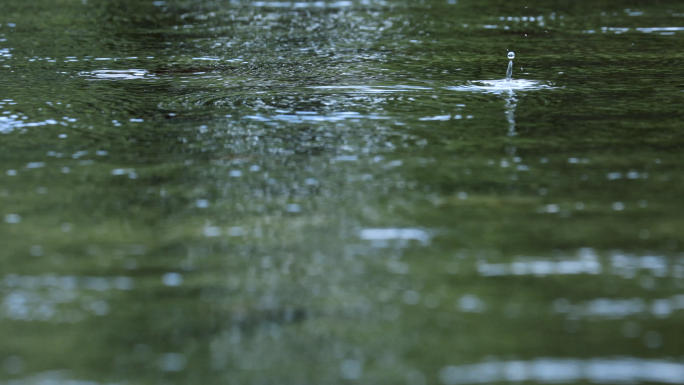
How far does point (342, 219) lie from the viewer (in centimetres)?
526

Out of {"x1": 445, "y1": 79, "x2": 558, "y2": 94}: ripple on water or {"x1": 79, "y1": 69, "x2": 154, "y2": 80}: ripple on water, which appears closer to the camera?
{"x1": 445, "y1": 79, "x2": 558, "y2": 94}: ripple on water

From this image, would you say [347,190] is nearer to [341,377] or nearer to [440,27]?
[341,377]

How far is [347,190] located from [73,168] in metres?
1.84

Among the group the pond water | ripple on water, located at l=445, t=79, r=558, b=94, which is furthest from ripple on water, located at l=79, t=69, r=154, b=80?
ripple on water, located at l=445, t=79, r=558, b=94

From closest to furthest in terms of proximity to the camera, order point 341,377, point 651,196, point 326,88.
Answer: point 341,377
point 651,196
point 326,88

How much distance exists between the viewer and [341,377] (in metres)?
3.44

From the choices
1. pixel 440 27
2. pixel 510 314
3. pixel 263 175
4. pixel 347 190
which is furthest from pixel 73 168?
pixel 440 27

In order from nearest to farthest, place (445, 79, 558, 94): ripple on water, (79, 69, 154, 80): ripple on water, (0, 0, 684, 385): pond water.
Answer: (0, 0, 684, 385): pond water
(445, 79, 558, 94): ripple on water
(79, 69, 154, 80): ripple on water

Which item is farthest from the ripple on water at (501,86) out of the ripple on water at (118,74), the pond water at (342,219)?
the ripple on water at (118,74)

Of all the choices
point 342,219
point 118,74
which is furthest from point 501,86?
point 342,219

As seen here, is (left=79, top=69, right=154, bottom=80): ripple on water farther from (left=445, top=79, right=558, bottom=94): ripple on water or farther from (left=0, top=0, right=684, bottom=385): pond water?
(left=445, top=79, right=558, bottom=94): ripple on water

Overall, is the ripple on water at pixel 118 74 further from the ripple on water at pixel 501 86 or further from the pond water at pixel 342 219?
the ripple on water at pixel 501 86

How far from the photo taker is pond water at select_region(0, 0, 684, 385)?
3.67 metres

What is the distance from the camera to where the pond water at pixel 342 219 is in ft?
12.0
